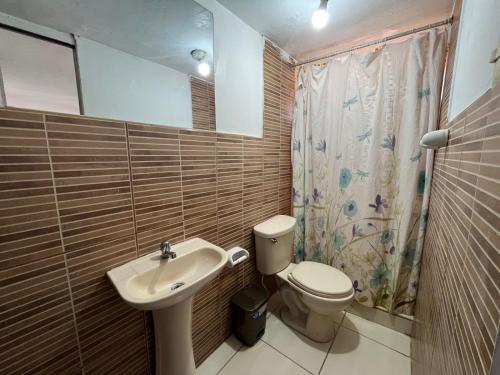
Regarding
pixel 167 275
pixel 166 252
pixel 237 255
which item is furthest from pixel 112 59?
pixel 237 255

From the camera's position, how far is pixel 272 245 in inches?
58.3

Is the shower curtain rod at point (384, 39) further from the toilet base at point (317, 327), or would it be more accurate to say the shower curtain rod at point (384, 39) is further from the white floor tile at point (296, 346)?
the white floor tile at point (296, 346)

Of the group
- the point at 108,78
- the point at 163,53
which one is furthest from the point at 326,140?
the point at 108,78

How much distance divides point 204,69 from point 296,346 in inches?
75.4

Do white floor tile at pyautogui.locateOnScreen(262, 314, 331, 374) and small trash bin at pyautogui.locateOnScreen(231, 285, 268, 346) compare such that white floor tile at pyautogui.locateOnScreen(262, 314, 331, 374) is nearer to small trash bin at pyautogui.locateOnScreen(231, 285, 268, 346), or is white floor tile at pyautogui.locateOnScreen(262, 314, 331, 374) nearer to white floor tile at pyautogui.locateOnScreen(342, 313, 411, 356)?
small trash bin at pyautogui.locateOnScreen(231, 285, 268, 346)

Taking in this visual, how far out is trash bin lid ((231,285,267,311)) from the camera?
4.39 feet

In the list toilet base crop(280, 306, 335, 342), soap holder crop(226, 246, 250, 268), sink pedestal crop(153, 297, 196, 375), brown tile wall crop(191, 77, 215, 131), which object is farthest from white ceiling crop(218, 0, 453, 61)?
toilet base crop(280, 306, 335, 342)

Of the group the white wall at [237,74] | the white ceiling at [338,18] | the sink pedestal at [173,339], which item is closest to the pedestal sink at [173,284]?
the sink pedestal at [173,339]

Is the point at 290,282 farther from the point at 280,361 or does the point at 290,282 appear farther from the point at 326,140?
the point at 326,140

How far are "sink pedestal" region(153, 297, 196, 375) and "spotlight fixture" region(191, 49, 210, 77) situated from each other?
47.3 inches

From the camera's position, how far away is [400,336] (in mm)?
1465

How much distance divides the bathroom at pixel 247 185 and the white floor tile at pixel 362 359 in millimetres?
13

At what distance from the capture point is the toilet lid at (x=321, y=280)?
1285 millimetres

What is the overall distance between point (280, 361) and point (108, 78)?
1.83 metres
